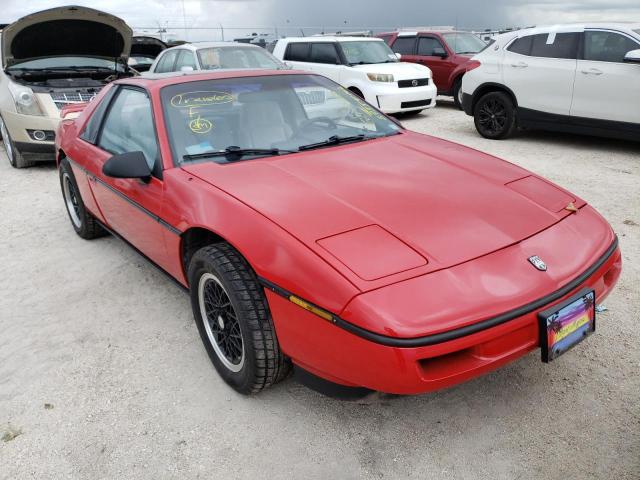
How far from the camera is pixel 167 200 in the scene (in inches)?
105

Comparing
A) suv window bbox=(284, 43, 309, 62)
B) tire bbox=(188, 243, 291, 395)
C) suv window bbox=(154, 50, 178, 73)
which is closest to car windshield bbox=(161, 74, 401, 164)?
tire bbox=(188, 243, 291, 395)

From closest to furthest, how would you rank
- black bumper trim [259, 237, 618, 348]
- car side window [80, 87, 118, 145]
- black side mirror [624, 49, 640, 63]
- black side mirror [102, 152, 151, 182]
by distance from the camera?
black bumper trim [259, 237, 618, 348] → black side mirror [102, 152, 151, 182] → car side window [80, 87, 118, 145] → black side mirror [624, 49, 640, 63]

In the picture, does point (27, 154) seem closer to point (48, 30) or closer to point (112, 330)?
point (48, 30)

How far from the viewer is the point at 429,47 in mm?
11156

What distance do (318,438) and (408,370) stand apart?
2.24 ft

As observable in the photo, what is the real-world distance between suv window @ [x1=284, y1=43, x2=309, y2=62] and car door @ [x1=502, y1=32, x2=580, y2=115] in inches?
166

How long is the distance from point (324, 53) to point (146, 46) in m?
Answer: 3.90

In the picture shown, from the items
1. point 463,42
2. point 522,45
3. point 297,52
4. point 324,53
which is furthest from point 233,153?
point 463,42

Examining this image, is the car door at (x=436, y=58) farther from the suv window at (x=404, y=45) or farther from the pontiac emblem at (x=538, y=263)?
the pontiac emblem at (x=538, y=263)

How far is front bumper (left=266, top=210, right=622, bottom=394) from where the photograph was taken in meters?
1.71

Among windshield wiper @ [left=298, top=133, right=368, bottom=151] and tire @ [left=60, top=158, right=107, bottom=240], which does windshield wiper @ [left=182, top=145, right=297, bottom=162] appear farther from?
tire @ [left=60, top=158, right=107, bottom=240]

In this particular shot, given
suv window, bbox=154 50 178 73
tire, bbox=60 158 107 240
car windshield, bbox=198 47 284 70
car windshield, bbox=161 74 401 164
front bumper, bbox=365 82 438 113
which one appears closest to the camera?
car windshield, bbox=161 74 401 164

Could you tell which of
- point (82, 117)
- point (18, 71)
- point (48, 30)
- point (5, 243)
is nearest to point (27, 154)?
point (18, 71)

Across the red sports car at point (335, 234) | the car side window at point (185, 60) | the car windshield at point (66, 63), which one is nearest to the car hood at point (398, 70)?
the car side window at point (185, 60)
